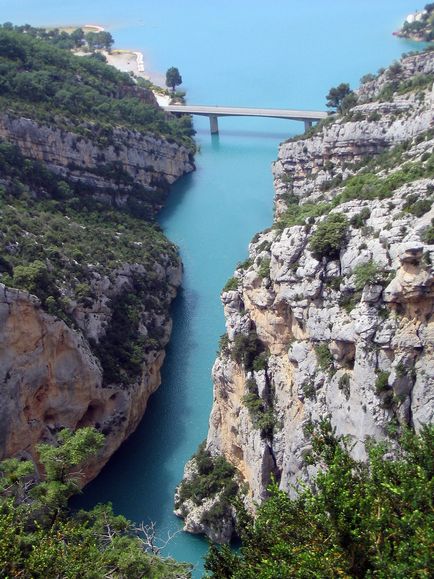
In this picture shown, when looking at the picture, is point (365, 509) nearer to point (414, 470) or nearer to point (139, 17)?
point (414, 470)

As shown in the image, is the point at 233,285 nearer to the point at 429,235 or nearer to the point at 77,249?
the point at 77,249

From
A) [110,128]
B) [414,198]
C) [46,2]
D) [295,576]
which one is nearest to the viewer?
[295,576]

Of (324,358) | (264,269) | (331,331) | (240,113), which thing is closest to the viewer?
(331,331)

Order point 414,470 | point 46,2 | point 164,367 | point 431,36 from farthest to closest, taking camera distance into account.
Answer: point 46,2, point 431,36, point 164,367, point 414,470

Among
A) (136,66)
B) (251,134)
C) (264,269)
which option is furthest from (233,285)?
(136,66)

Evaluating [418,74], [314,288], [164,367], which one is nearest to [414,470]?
[314,288]

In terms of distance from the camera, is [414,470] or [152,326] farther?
[152,326]

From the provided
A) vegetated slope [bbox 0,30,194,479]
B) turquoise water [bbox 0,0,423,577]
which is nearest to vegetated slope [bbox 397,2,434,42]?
turquoise water [bbox 0,0,423,577]
